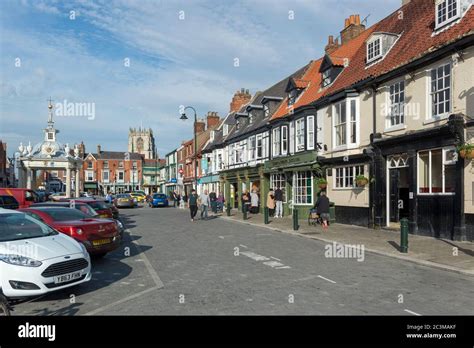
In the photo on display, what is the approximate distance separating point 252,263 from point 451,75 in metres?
9.29

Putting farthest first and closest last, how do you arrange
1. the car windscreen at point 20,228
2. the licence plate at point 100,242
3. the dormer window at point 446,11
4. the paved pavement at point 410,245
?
the dormer window at point 446,11 → the paved pavement at point 410,245 → the licence plate at point 100,242 → the car windscreen at point 20,228

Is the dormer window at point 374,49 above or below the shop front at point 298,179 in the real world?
above

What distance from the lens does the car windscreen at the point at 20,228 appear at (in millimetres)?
7003

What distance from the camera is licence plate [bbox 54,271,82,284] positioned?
648 centimetres

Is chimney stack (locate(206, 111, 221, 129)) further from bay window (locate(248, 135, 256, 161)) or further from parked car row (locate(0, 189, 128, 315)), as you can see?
parked car row (locate(0, 189, 128, 315))

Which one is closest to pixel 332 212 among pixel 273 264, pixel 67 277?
pixel 273 264

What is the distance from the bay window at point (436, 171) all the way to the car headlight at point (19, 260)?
41.1 ft

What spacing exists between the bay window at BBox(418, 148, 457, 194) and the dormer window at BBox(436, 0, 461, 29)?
4.74 m

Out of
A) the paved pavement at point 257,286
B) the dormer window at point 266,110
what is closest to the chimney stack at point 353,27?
the dormer window at point 266,110

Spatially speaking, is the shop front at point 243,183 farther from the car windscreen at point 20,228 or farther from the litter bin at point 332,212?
the car windscreen at point 20,228

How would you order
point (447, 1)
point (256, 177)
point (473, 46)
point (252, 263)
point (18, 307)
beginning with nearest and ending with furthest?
1. point (18, 307)
2. point (252, 263)
3. point (473, 46)
4. point (447, 1)
5. point (256, 177)
